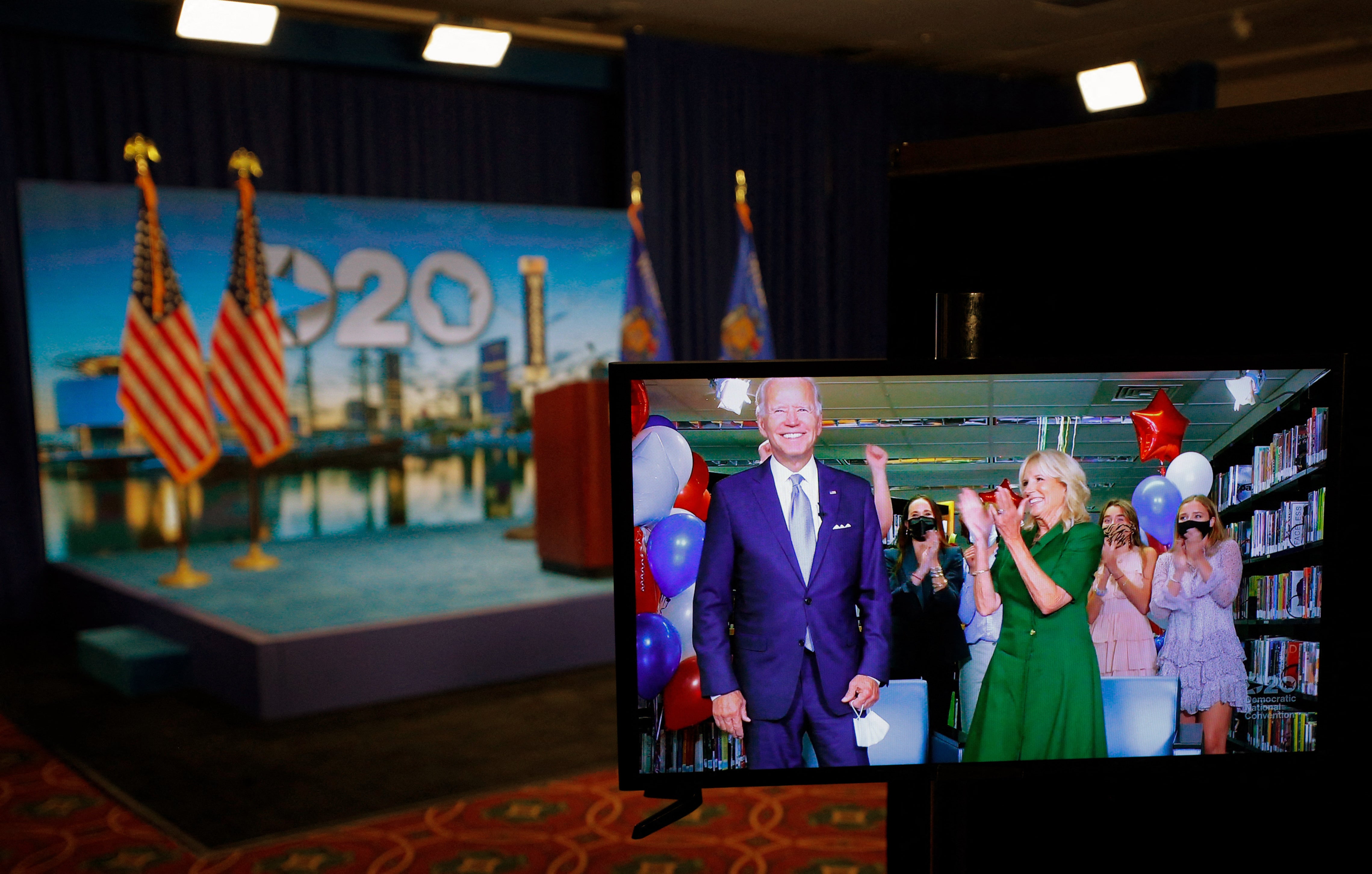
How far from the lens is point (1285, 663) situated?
4.37 ft

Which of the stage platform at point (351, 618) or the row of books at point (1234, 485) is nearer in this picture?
the row of books at point (1234, 485)

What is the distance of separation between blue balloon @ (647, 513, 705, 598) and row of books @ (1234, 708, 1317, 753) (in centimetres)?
71

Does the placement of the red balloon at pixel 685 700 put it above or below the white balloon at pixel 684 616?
below

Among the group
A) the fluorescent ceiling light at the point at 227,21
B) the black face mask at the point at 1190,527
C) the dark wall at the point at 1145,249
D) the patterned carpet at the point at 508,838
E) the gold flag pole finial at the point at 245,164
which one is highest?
the fluorescent ceiling light at the point at 227,21

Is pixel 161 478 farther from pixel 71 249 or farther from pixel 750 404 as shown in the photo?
pixel 750 404

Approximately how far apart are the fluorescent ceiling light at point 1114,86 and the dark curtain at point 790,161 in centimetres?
113

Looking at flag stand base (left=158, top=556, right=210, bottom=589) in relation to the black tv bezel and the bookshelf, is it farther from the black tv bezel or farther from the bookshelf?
the bookshelf

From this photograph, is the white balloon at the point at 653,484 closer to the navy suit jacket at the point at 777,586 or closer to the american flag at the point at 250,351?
the navy suit jacket at the point at 777,586

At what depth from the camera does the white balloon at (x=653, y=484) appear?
49.4 inches

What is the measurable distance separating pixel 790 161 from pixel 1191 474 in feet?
17.7

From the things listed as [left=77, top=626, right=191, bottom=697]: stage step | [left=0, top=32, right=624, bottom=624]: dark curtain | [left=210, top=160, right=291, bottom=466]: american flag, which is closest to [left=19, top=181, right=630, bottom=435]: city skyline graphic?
[left=0, top=32, right=624, bottom=624]: dark curtain

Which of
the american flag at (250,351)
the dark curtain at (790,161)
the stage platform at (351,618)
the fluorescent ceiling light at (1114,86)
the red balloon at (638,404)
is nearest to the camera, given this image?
the red balloon at (638,404)

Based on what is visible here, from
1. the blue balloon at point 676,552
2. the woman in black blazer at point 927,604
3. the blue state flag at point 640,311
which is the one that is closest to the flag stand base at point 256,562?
the blue state flag at point 640,311

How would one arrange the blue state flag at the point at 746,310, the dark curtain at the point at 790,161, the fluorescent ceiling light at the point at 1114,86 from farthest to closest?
1. the blue state flag at the point at 746,310
2. the dark curtain at the point at 790,161
3. the fluorescent ceiling light at the point at 1114,86
